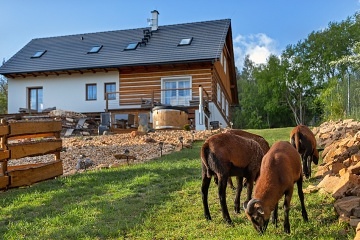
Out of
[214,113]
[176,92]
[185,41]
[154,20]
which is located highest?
[154,20]

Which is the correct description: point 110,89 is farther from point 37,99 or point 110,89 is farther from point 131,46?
point 37,99

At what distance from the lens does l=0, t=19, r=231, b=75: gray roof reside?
951 inches

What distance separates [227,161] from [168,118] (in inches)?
518

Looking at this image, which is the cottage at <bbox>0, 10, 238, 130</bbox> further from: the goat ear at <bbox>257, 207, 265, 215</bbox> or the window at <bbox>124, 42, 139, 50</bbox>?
the goat ear at <bbox>257, 207, 265, 215</bbox>

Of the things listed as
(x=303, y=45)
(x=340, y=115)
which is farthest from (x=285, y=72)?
(x=340, y=115)

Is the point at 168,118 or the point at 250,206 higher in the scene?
the point at 168,118

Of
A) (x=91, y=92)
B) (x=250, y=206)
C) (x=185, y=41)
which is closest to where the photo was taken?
(x=250, y=206)

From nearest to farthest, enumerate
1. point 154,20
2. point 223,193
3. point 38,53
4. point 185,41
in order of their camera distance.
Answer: point 223,193, point 185,41, point 38,53, point 154,20

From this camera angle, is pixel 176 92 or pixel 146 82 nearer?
pixel 176 92

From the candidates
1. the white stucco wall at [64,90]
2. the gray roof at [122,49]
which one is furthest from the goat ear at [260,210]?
the white stucco wall at [64,90]

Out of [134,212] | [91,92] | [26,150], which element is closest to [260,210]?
[134,212]

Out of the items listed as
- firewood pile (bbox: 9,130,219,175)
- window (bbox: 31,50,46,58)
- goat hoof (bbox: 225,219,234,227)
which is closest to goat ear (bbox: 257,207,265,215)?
goat hoof (bbox: 225,219,234,227)

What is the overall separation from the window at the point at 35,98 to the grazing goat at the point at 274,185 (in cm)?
2453

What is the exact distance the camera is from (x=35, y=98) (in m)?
27.2
